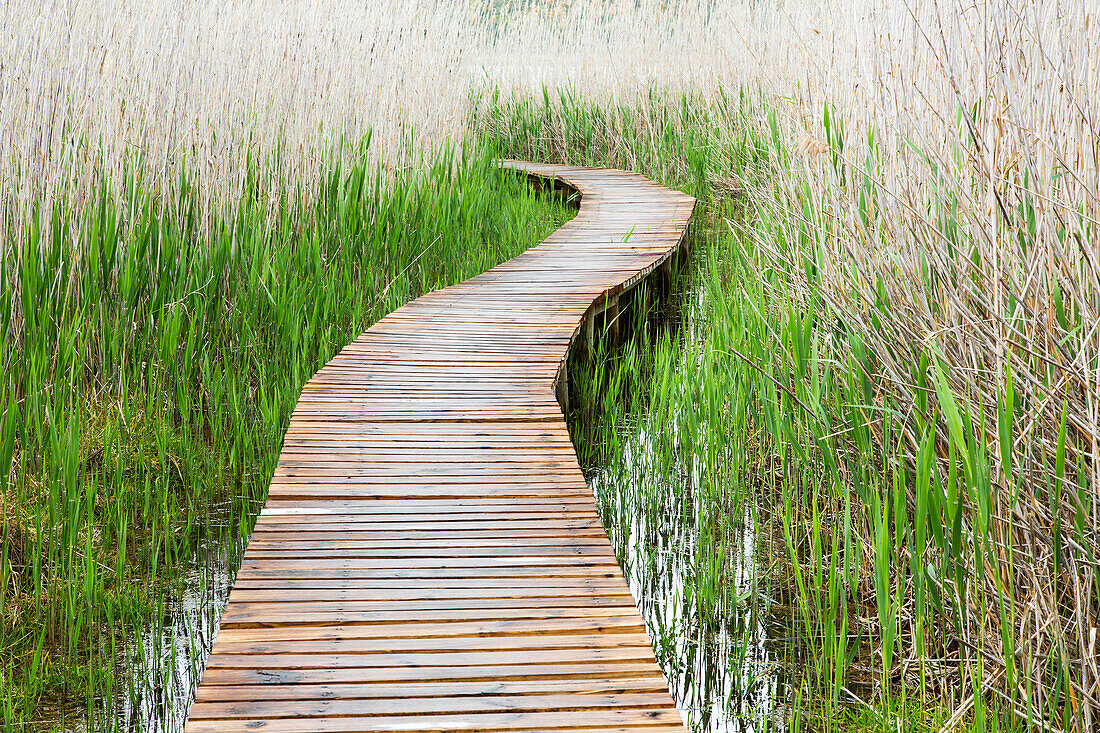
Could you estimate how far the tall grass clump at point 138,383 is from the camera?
2098 millimetres

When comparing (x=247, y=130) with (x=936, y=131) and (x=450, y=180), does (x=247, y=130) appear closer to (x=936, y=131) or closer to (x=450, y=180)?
(x=450, y=180)

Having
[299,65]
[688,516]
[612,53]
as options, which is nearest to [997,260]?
[688,516]

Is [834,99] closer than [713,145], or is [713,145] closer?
[834,99]

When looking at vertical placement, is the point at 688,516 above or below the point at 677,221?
below

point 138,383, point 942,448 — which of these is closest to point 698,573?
point 942,448

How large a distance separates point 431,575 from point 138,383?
1515 mm

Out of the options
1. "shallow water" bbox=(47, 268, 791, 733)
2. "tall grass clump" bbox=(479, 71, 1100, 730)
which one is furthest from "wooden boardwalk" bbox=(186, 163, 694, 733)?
"tall grass clump" bbox=(479, 71, 1100, 730)

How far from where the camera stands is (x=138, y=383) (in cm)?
307

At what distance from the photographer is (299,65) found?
452cm

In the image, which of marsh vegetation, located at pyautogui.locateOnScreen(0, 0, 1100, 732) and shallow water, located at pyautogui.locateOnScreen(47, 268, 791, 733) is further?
shallow water, located at pyautogui.locateOnScreen(47, 268, 791, 733)

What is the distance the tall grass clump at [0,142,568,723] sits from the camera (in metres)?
2.10

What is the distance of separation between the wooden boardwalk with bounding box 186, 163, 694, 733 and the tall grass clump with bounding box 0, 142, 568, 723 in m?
0.29

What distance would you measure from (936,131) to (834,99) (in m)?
1.12

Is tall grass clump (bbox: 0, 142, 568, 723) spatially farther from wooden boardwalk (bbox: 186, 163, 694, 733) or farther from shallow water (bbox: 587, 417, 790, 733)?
shallow water (bbox: 587, 417, 790, 733)
